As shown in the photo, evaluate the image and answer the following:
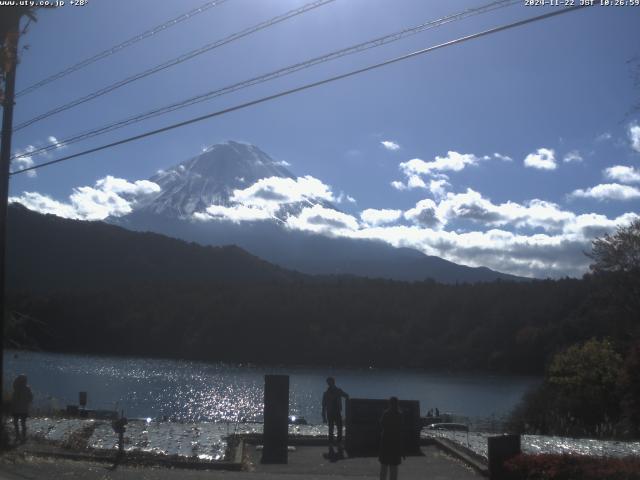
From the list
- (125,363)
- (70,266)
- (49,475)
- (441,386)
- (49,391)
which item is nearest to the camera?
(49,475)

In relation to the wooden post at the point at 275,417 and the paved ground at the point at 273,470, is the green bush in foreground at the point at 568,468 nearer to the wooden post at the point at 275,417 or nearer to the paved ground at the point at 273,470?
the paved ground at the point at 273,470

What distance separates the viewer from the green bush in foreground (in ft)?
29.8

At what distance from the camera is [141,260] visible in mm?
120312

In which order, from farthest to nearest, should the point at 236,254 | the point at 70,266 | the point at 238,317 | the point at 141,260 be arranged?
the point at 236,254 < the point at 141,260 < the point at 70,266 < the point at 238,317

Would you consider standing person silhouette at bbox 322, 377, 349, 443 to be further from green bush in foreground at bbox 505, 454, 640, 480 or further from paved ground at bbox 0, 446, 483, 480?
green bush in foreground at bbox 505, 454, 640, 480

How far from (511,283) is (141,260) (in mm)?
57918

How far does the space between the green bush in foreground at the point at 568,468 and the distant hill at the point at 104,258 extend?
86.7 m

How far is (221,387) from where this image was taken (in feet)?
217

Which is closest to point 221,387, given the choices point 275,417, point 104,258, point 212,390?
point 212,390

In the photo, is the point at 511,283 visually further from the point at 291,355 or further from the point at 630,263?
the point at 630,263

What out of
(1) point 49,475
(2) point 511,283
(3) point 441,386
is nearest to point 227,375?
(3) point 441,386

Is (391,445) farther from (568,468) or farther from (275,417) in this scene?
(275,417)

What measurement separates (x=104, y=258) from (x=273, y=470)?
108974 mm

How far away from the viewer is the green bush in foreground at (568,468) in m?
9.08
